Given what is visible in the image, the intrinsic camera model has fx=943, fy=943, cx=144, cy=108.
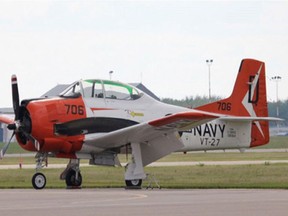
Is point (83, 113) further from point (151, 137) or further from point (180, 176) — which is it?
point (180, 176)

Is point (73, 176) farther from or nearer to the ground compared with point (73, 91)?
nearer to the ground

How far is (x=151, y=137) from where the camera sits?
25641 millimetres

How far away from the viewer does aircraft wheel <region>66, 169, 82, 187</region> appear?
25797mm

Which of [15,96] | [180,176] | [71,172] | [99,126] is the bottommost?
[180,176]

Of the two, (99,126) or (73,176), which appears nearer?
(99,126)

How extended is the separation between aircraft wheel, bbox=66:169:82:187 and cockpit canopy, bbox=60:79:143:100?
7.11 feet

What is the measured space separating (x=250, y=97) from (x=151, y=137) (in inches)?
210

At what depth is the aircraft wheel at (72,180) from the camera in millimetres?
25797
